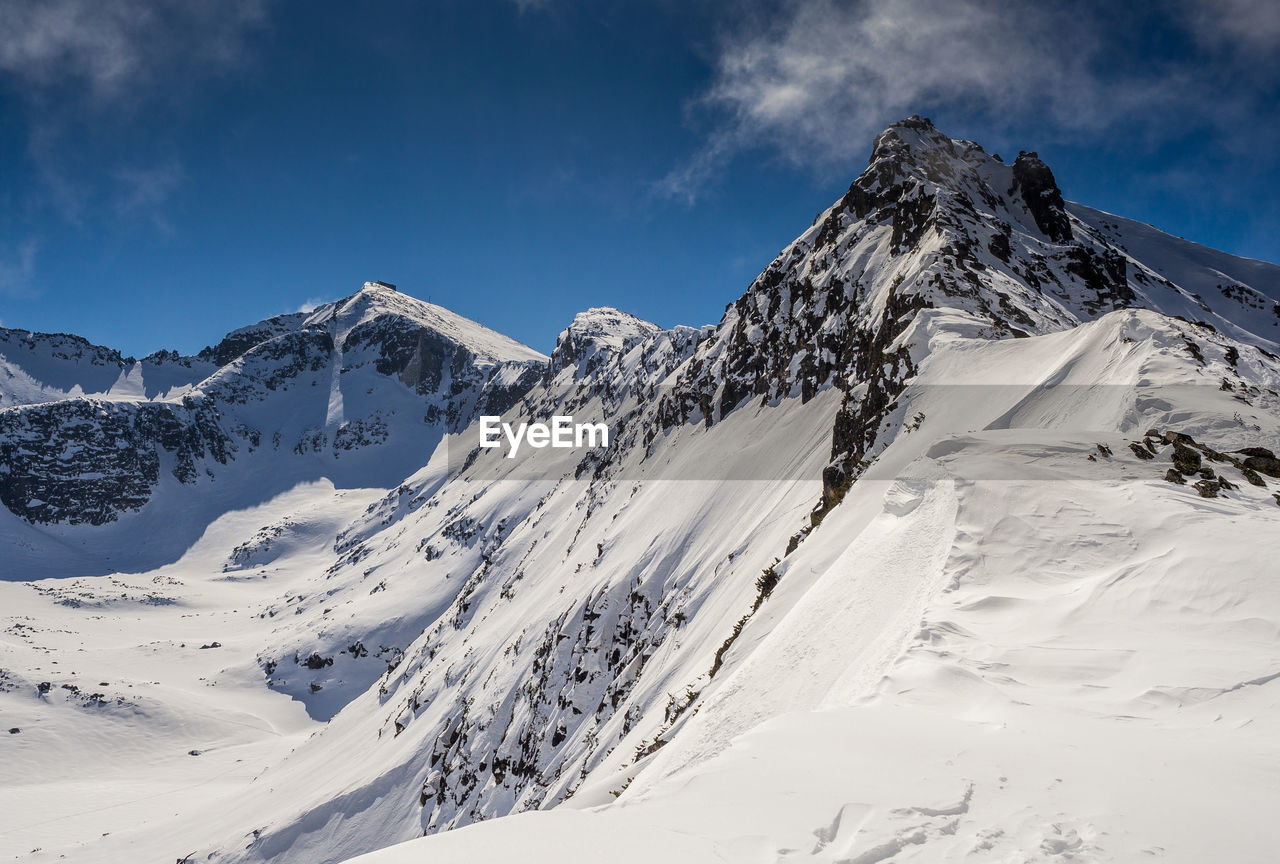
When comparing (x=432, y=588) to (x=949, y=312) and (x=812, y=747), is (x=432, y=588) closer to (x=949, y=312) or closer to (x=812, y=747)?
(x=949, y=312)

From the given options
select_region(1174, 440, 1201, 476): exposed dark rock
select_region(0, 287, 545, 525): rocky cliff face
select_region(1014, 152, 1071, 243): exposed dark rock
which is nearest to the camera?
select_region(1174, 440, 1201, 476): exposed dark rock

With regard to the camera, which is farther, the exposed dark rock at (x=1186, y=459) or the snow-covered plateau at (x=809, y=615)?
the exposed dark rock at (x=1186, y=459)

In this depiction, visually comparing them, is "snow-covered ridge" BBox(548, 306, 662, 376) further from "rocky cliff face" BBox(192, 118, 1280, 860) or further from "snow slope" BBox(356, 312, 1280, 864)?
"snow slope" BBox(356, 312, 1280, 864)

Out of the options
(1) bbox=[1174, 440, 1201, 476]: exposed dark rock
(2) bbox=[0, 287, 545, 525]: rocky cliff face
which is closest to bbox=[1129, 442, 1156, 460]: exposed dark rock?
(1) bbox=[1174, 440, 1201, 476]: exposed dark rock

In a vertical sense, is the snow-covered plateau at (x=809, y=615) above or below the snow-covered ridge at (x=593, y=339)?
below

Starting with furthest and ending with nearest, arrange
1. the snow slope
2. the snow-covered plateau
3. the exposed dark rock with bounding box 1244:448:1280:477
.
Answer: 1. the exposed dark rock with bounding box 1244:448:1280:477
2. the snow-covered plateau
3. the snow slope

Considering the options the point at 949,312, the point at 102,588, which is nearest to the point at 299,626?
the point at 102,588

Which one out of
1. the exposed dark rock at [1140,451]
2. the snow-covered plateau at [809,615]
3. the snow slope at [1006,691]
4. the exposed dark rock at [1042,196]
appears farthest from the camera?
the exposed dark rock at [1042,196]

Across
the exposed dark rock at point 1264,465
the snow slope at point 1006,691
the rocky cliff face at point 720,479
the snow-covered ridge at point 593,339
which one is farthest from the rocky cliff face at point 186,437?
the exposed dark rock at point 1264,465

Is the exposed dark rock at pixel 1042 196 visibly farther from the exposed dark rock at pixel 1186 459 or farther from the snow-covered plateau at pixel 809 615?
the exposed dark rock at pixel 1186 459
